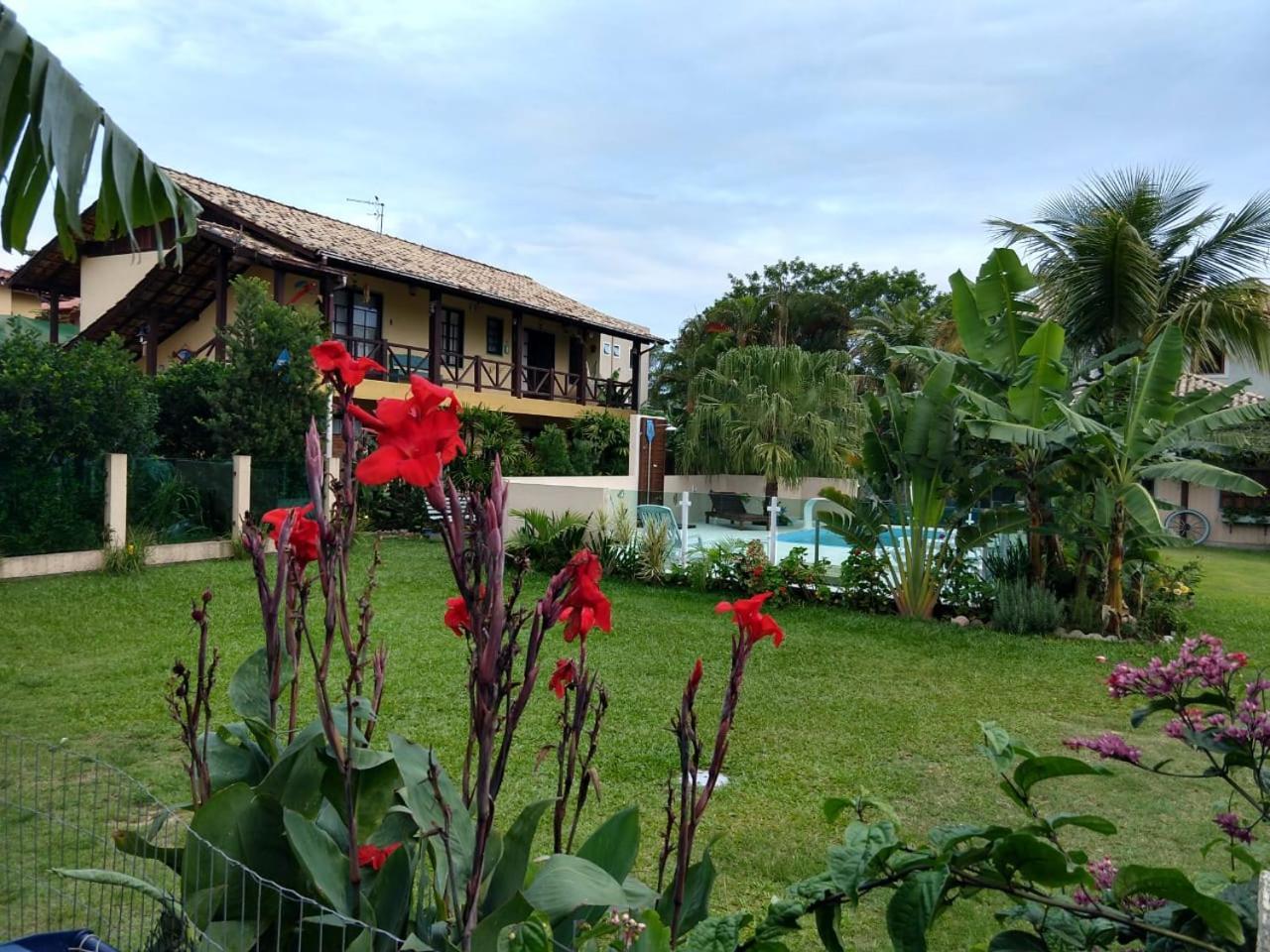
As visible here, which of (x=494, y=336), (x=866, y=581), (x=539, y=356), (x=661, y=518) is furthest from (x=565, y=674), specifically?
(x=539, y=356)

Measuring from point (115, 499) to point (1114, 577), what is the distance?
40.6 ft

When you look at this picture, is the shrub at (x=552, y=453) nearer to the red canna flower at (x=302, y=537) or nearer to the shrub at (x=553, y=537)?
the shrub at (x=553, y=537)

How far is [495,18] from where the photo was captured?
601 centimetres

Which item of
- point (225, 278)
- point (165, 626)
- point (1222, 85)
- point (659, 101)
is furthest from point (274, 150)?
point (1222, 85)

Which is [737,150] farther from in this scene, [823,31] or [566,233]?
[566,233]

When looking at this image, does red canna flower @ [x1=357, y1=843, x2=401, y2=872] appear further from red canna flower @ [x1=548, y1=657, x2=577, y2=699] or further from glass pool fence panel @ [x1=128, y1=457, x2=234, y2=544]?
glass pool fence panel @ [x1=128, y1=457, x2=234, y2=544]

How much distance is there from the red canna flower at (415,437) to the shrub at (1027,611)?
943 cm

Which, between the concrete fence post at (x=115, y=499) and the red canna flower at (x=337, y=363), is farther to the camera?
the concrete fence post at (x=115, y=499)

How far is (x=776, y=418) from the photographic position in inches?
895

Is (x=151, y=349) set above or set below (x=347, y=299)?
below

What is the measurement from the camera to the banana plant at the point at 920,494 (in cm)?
955

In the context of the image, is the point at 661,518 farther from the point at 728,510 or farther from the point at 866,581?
the point at 866,581

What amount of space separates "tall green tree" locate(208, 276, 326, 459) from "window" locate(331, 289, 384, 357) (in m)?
4.73

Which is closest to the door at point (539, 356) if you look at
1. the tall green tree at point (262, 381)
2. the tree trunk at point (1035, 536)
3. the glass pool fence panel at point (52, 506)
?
the tall green tree at point (262, 381)
